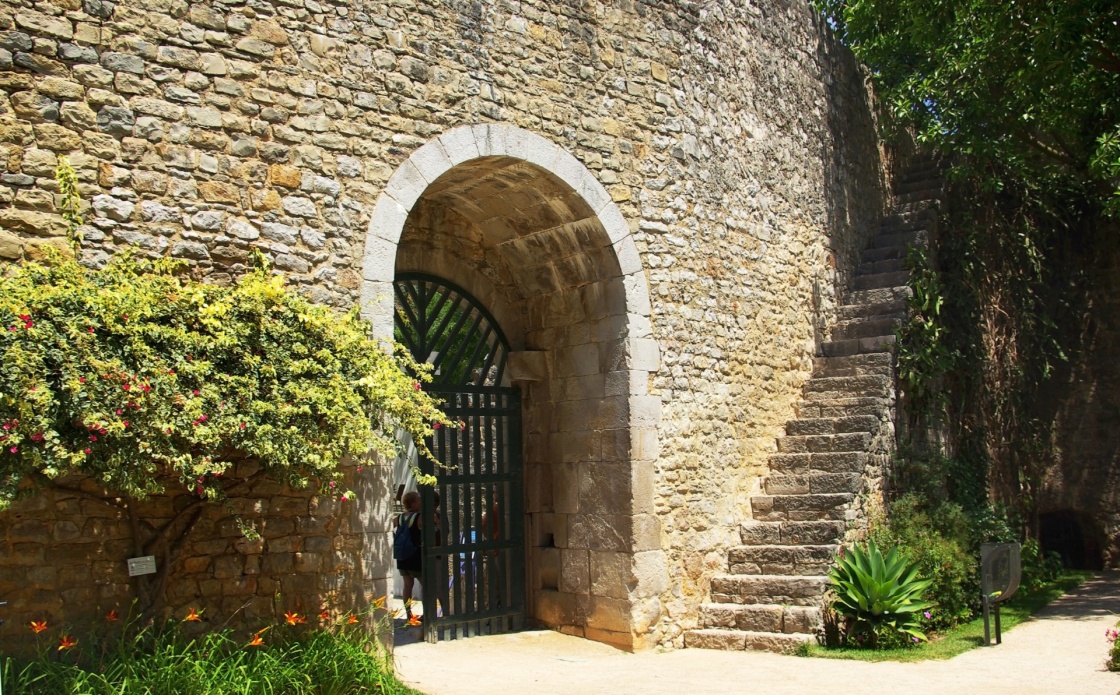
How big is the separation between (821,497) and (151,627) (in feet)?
18.6

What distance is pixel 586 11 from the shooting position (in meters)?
7.86

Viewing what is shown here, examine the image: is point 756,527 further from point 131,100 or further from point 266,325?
point 131,100

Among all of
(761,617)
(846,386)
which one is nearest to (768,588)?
(761,617)

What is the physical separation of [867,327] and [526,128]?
4.97m

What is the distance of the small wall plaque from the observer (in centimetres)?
509

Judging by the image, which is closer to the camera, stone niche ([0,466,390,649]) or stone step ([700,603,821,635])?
stone niche ([0,466,390,649])

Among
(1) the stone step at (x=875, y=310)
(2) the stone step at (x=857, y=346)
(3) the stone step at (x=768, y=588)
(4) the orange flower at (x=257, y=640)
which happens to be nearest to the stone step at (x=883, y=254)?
(1) the stone step at (x=875, y=310)

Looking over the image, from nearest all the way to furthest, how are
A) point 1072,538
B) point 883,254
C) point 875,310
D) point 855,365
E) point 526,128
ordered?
point 526,128 < point 855,365 < point 875,310 < point 883,254 < point 1072,538

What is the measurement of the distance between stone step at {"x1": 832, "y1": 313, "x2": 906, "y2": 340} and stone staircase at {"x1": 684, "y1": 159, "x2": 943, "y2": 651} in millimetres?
11

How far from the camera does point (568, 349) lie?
834 centimetres

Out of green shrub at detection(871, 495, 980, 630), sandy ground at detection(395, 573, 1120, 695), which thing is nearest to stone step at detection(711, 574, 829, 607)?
sandy ground at detection(395, 573, 1120, 695)

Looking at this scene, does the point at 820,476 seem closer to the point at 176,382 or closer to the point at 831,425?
the point at 831,425

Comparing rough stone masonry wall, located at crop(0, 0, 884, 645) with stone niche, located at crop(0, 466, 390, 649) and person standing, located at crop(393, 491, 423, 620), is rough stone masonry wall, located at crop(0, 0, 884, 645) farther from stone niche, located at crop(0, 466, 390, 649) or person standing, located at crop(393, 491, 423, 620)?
person standing, located at crop(393, 491, 423, 620)

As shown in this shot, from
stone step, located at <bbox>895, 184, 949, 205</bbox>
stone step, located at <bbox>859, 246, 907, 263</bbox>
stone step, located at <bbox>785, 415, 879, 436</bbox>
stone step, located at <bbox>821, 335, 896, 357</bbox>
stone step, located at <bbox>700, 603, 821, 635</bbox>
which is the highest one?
stone step, located at <bbox>895, 184, 949, 205</bbox>
